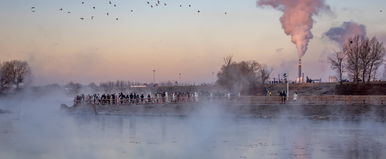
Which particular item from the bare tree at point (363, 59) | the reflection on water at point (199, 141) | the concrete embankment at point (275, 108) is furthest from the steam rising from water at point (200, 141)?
the bare tree at point (363, 59)

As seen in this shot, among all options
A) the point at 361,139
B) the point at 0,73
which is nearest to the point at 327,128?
the point at 361,139

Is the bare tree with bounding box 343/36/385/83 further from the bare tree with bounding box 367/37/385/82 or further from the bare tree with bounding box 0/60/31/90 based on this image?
the bare tree with bounding box 0/60/31/90

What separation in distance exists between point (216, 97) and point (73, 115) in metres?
17.9

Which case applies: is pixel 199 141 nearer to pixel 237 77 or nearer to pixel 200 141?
pixel 200 141

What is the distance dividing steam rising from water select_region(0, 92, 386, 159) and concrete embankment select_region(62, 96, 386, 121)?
27.3ft

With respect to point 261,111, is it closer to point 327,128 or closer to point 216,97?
point 216,97

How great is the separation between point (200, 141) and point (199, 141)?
0.21 ft

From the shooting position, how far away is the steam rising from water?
1439 inches

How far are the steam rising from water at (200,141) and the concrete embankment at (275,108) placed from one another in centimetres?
833

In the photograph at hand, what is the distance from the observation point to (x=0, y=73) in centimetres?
16525

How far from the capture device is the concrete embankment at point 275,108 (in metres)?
70.4

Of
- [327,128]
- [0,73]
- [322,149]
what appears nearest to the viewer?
[322,149]

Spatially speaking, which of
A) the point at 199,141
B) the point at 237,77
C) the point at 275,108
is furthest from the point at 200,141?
the point at 237,77

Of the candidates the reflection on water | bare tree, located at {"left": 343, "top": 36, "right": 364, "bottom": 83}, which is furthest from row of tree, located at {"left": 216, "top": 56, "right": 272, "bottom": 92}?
the reflection on water
